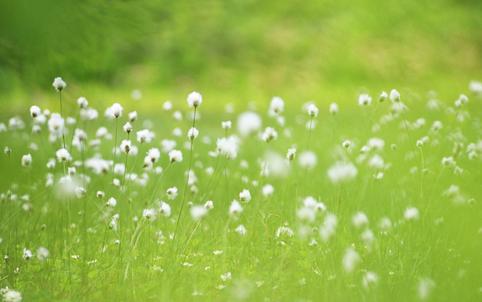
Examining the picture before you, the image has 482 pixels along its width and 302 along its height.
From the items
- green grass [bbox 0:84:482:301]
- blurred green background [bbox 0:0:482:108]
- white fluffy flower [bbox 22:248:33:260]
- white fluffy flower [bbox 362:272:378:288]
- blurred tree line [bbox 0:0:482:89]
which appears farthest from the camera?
blurred tree line [bbox 0:0:482:89]

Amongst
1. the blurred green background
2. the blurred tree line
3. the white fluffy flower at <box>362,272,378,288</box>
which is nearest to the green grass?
the white fluffy flower at <box>362,272,378,288</box>

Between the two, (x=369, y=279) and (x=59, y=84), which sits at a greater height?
(x=59, y=84)

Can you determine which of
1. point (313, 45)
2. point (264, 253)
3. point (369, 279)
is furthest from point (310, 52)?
point (369, 279)

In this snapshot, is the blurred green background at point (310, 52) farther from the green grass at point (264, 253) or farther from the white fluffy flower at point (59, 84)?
the white fluffy flower at point (59, 84)

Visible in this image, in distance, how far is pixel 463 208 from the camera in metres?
3.46

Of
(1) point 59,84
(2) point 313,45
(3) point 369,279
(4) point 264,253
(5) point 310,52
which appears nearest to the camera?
(3) point 369,279

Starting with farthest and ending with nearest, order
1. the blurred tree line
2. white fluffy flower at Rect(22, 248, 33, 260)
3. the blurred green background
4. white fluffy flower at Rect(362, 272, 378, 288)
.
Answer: the blurred tree line
the blurred green background
white fluffy flower at Rect(22, 248, 33, 260)
white fluffy flower at Rect(362, 272, 378, 288)

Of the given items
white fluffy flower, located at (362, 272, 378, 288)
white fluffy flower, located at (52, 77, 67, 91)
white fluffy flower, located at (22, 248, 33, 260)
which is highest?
white fluffy flower, located at (52, 77, 67, 91)

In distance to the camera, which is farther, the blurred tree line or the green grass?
the blurred tree line

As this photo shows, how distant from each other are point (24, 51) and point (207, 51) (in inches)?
589

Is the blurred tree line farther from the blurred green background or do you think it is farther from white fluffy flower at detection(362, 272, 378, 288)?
white fluffy flower at detection(362, 272, 378, 288)

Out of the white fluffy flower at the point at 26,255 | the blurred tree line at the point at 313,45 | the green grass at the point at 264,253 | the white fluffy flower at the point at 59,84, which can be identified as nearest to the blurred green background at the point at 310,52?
the blurred tree line at the point at 313,45

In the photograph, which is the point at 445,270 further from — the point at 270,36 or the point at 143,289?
the point at 270,36

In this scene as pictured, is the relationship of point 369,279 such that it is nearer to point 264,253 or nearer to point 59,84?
point 264,253
